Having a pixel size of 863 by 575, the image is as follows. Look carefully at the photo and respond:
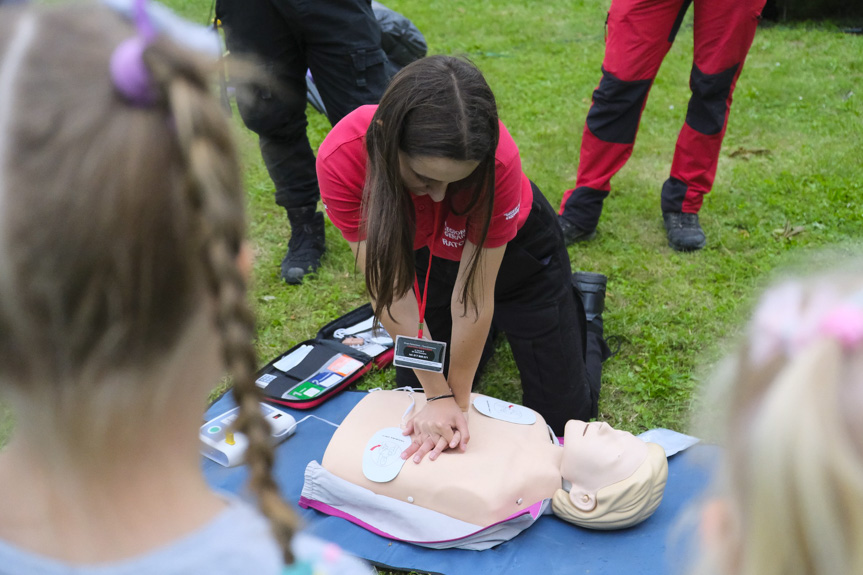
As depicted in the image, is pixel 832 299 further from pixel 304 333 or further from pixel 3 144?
pixel 304 333

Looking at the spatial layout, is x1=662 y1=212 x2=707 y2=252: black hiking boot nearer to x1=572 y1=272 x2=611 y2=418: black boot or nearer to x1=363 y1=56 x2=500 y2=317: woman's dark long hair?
x1=572 y1=272 x2=611 y2=418: black boot

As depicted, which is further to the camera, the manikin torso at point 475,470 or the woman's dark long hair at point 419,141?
the manikin torso at point 475,470

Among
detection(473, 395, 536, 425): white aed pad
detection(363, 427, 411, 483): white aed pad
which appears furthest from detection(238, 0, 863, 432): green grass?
detection(363, 427, 411, 483): white aed pad

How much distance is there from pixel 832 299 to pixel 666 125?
4536 mm

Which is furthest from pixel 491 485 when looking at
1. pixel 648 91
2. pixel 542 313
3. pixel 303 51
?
pixel 648 91

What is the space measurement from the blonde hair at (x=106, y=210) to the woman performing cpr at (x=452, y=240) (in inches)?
42.5

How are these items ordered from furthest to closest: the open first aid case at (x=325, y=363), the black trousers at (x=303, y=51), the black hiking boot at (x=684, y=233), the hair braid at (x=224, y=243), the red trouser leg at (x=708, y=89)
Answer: the black hiking boot at (x=684, y=233), the red trouser leg at (x=708, y=89), the black trousers at (x=303, y=51), the open first aid case at (x=325, y=363), the hair braid at (x=224, y=243)

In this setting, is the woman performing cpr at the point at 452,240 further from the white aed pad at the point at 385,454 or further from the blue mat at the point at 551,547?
the blue mat at the point at 551,547

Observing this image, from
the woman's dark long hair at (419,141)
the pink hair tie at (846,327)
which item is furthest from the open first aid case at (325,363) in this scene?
the pink hair tie at (846,327)

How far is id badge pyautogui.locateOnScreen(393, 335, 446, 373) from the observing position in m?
2.05

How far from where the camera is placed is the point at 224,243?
59 centimetres

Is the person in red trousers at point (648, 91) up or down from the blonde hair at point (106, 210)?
down

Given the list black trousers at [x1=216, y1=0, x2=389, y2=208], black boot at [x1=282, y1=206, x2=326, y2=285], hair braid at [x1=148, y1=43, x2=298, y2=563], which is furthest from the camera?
black boot at [x1=282, y1=206, x2=326, y2=285]

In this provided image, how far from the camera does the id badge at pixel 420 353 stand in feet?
6.72
